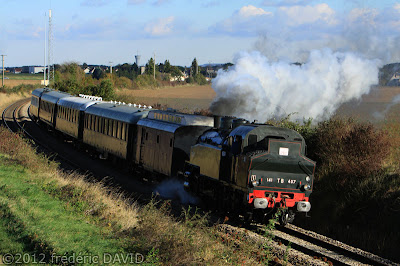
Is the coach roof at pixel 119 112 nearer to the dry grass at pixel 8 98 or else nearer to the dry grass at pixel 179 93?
the dry grass at pixel 179 93

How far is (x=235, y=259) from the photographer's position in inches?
404

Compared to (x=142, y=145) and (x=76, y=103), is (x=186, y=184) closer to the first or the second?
(x=142, y=145)

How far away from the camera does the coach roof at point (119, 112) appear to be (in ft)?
74.7

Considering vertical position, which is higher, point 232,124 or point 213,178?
point 232,124

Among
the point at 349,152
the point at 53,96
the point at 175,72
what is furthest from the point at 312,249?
the point at 175,72

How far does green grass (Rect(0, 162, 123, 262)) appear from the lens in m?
9.44

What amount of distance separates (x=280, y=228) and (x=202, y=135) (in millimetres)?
4588

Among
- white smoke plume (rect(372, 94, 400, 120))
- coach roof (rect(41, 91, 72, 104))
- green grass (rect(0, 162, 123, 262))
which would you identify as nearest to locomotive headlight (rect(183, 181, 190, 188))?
green grass (rect(0, 162, 123, 262))

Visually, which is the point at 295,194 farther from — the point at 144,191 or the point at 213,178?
the point at 144,191

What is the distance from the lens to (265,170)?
1343 centimetres

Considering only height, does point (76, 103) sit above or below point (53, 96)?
above

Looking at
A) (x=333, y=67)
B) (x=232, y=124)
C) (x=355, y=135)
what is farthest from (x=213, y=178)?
(x=333, y=67)

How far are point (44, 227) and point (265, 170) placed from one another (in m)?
6.11

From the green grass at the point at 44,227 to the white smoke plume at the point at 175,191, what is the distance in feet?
17.5
